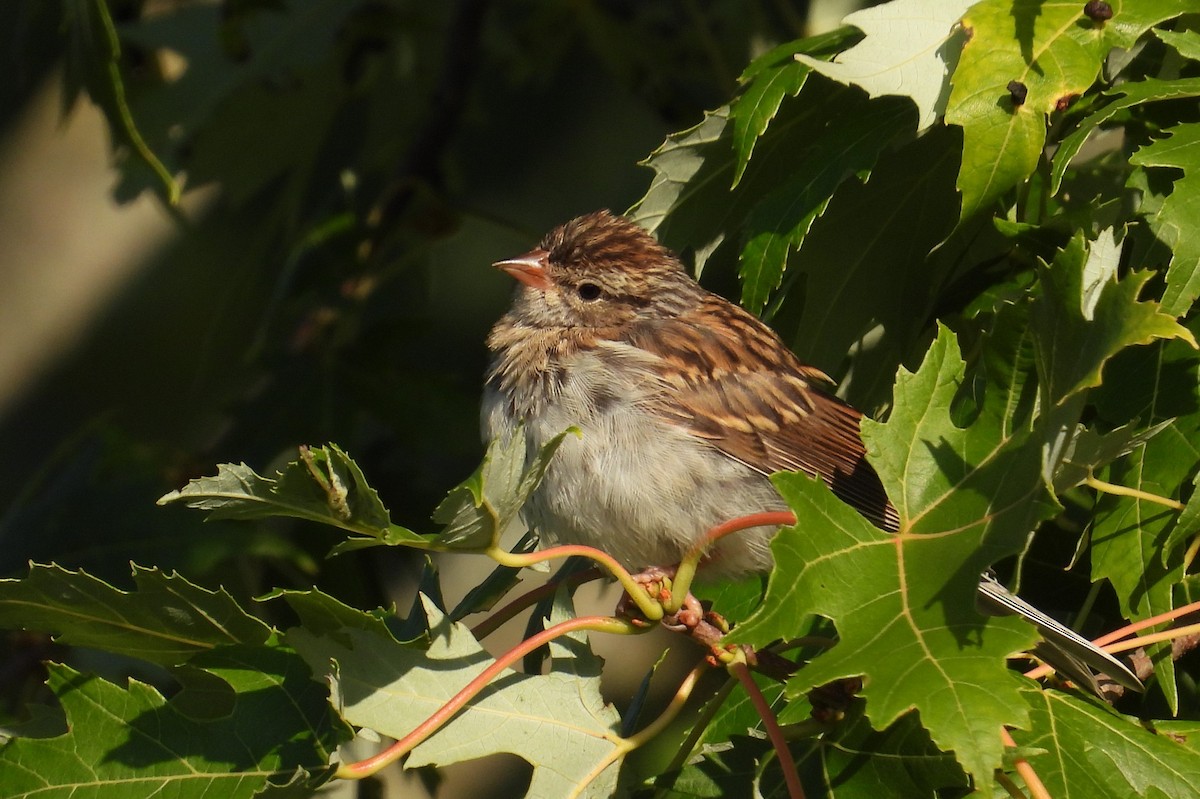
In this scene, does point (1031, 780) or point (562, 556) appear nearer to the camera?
point (1031, 780)

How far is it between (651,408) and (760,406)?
0.33 m

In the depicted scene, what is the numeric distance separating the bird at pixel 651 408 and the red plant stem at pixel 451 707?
→ 32.1 inches

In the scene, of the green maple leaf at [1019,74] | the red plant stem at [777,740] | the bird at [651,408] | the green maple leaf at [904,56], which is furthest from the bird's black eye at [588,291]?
the red plant stem at [777,740]

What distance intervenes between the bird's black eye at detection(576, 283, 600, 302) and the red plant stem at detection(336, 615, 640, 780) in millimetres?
1543

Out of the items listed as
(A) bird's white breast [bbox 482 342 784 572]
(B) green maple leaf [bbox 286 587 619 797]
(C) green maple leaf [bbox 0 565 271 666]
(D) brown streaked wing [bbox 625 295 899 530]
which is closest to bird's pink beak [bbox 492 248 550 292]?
(D) brown streaked wing [bbox 625 295 899 530]

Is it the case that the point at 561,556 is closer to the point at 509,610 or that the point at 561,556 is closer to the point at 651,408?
the point at 509,610

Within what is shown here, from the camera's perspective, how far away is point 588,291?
3.55 metres

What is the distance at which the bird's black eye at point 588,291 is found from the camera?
3545 mm

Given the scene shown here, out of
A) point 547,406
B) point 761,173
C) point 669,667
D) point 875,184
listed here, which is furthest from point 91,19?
point 669,667

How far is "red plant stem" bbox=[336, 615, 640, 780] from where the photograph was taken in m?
1.93

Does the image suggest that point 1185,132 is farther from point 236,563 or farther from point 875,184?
point 236,563

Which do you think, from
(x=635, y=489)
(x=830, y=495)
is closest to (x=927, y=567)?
(x=830, y=495)

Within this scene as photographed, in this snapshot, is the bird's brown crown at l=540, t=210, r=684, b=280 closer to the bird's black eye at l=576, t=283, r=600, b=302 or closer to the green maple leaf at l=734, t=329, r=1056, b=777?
the bird's black eye at l=576, t=283, r=600, b=302

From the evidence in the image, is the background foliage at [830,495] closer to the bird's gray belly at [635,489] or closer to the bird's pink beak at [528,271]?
the bird's gray belly at [635,489]
